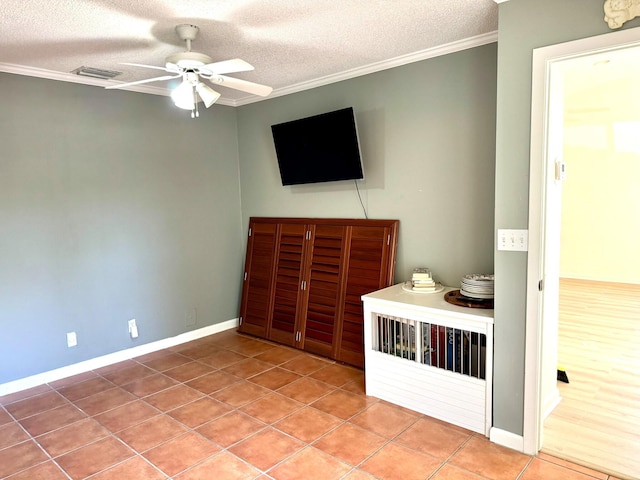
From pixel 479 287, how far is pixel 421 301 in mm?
373

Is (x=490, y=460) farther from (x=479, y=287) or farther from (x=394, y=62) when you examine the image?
(x=394, y=62)

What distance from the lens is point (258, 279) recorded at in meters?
4.43

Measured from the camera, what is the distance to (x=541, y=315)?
2234 mm

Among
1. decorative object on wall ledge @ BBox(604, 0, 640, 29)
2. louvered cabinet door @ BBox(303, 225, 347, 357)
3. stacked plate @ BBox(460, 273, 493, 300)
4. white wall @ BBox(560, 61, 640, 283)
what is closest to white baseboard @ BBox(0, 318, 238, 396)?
louvered cabinet door @ BBox(303, 225, 347, 357)

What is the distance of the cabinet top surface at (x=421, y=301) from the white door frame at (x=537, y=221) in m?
0.27

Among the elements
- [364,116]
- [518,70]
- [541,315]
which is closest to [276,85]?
[364,116]

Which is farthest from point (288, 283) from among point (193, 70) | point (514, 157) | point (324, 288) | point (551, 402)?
point (514, 157)

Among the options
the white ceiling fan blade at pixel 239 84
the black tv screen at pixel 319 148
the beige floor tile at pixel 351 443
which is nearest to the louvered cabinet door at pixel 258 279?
the black tv screen at pixel 319 148

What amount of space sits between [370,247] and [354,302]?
0.47 meters

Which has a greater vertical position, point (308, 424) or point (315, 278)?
point (315, 278)

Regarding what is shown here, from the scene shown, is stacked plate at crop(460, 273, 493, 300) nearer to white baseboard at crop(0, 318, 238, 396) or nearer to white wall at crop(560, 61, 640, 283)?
white baseboard at crop(0, 318, 238, 396)

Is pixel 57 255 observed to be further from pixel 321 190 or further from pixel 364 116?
pixel 364 116

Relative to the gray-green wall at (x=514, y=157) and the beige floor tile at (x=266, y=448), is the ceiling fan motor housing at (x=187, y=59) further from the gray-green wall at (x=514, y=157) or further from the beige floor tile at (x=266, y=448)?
the beige floor tile at (x=266, y=448)

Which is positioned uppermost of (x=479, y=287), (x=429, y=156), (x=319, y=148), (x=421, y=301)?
(x=319, y=148)
